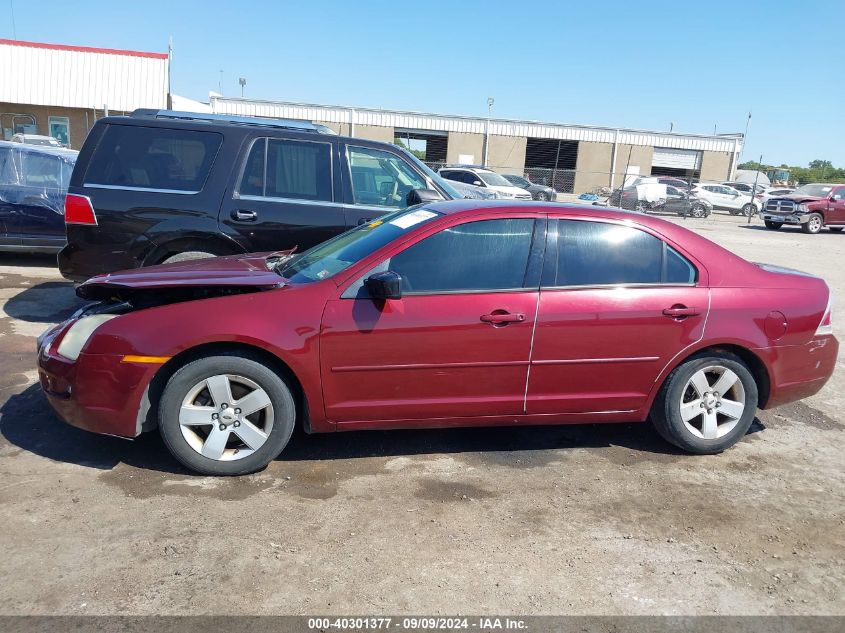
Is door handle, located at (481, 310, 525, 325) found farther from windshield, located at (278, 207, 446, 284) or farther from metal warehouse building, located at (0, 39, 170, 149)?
metal warehouse building, located at (0, 39, 170, 149)

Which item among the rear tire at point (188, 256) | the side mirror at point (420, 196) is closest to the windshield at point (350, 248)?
the side mirror at point (420, 196)

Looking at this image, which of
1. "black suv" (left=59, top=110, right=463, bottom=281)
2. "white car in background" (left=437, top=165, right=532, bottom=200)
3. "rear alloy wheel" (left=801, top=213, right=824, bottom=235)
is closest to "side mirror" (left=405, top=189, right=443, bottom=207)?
"black suv" (left=59, top=110, right=463, bottom=281)

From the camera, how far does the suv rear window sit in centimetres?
580

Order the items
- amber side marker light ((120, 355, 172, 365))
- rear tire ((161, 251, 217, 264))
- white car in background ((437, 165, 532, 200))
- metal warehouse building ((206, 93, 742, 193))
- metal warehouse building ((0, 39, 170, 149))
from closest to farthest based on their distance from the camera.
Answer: amber side marker light ((120, 355, 172, 365)) < rear tire ((161, 251, 217, 264)) < white car in background ((437, 165, 532, 200)) < metal warehouse building ((0, 39, 170, 149)) < metal warehouse building ((206, 93, 742, 193))

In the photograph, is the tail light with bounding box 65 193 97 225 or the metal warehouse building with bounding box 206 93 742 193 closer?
the tail light with bounding box 65 193 97 225

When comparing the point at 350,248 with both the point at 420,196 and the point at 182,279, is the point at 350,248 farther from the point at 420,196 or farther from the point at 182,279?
the point at 420,196

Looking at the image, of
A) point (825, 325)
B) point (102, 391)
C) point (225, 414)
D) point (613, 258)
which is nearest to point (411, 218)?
point (613, 258)

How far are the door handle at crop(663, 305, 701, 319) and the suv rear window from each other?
160 inches

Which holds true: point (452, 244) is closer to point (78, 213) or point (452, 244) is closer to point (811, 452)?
point (811, 452)

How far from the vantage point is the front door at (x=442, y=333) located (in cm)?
364

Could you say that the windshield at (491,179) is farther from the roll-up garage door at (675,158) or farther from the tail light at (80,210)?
the roll-up garage door at (675,158)

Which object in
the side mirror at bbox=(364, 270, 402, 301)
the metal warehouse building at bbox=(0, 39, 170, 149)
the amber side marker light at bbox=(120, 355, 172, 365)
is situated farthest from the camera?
the metal warehouse building at bbox=(0, 39, 170, 149)

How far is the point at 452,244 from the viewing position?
3.88m

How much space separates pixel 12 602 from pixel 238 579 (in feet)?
2.81
